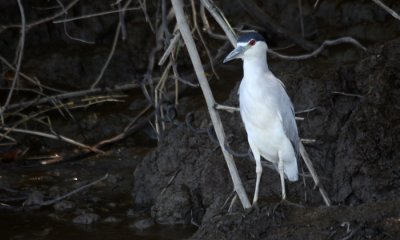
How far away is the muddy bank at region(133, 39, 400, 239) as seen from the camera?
24.0 ft

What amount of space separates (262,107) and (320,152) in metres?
1.47

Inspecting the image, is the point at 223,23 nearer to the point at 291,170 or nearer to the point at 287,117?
the point at 287,117

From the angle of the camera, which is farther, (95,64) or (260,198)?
(95,64)

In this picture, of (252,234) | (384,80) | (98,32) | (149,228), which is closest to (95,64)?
(98,32)

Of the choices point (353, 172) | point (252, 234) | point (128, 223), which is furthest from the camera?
point (128, 223)

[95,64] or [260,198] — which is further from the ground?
[95,64]

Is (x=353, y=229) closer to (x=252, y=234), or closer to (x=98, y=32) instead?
(x=252, y=234)

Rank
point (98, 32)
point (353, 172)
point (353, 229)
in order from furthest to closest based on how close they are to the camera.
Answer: point (98, 32) → point (353, 172) → point (353, 229)

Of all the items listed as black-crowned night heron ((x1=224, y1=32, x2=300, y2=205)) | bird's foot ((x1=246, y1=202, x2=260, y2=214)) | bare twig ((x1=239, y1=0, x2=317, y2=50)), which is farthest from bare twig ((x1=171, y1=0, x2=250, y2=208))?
bare twig ((x1=239, y1=0, x2=317, y2=50))

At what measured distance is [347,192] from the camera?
7.41 m

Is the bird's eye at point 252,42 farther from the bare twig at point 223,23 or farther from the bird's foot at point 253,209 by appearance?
the bird's foot at point 253,209

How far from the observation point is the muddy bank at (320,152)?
733 cm

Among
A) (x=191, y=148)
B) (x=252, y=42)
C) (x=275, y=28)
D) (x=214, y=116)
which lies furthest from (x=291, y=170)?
(x=275, y=28)

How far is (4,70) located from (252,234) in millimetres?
4925
